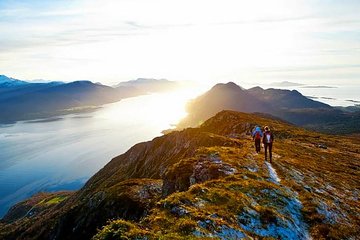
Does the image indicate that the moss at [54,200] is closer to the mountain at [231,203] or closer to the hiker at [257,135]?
the mountain at [231,203]

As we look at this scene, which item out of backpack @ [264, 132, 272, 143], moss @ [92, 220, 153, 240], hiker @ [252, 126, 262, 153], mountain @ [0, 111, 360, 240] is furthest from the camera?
hiker @ [252, 126, 262, 153]

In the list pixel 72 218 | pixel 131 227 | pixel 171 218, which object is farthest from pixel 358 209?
pixel 72 218

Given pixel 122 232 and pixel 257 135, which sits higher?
pixel 122 232

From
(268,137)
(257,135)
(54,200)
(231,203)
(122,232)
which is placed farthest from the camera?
(54,200)

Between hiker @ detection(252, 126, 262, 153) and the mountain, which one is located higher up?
hiker @ detection(252, 126, 262, 153)

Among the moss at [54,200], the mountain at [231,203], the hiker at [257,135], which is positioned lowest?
the moss at [54,200]

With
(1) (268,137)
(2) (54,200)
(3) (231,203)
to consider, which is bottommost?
(2) (54,200)

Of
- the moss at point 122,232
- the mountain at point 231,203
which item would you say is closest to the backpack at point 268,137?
the mountain at point 231,203

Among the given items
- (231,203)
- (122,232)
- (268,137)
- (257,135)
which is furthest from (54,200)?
(122,232)

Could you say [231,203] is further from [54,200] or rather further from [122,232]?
[54,200]

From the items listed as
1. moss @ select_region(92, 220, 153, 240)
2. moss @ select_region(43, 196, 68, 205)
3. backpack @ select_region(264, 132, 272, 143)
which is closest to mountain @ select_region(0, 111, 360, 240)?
moss @ select_region(92, 220, 153, 240)

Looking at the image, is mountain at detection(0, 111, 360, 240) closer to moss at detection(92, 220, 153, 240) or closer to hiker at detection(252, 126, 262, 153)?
moss at detection(92, 220, 153, 240)

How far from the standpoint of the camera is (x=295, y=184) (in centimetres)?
3634

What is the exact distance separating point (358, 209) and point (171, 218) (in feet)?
74.5
